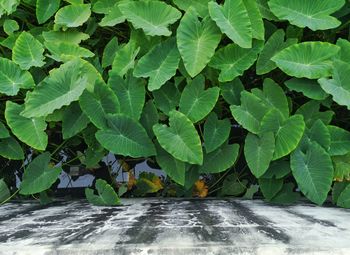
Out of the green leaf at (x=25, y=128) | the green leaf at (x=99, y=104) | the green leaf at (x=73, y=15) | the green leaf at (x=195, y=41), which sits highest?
the green leaf at (x=73, y=15)

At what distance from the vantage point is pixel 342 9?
129 cm

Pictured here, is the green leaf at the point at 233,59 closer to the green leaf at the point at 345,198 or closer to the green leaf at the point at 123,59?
the green leaf at the point at 123,59

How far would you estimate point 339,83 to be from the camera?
1.18 m

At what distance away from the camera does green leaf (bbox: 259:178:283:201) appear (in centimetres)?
127

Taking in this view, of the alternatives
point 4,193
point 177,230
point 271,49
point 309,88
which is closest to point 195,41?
point 271,49

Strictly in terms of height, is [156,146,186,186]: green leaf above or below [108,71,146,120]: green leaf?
below

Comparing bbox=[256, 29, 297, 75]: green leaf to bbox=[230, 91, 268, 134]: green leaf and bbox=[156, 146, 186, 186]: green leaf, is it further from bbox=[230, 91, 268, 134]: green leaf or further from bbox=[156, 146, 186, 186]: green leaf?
bbox=[156, 146, 186, 186]: green leaf

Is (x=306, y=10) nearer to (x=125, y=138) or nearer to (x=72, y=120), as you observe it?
(x=125, y=138)

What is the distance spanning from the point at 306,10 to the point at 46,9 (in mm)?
742

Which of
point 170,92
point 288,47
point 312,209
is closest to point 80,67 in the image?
point 170,92

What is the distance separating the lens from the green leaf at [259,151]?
1.17 m

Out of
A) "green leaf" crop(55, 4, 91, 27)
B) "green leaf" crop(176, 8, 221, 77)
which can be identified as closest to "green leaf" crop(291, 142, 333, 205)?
"green leaf" crop(176, 8, 221, 77)

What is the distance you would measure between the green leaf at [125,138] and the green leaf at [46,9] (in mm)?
389

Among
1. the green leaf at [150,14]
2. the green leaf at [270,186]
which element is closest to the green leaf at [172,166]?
the green leaf at [270,186]
